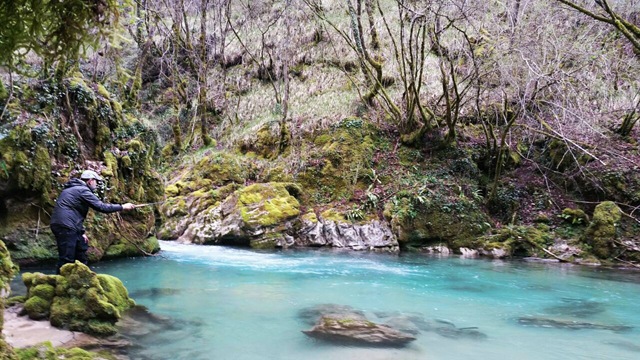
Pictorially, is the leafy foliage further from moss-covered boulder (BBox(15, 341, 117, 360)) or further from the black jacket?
the black jacket

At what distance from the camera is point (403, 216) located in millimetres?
13500

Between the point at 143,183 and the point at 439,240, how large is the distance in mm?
8615

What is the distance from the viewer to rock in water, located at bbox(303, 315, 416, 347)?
487 centimetres

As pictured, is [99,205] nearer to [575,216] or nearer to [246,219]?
[246,219]

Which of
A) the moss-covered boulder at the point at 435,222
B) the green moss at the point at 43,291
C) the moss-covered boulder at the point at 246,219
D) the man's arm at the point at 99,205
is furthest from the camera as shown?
the moss-covered boulder at the point at 435,222

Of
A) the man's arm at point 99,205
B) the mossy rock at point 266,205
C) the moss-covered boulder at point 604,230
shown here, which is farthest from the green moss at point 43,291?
the moss-covered boulder at point 604,230

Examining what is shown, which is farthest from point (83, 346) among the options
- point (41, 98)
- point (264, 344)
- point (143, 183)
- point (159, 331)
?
point (143, 183)

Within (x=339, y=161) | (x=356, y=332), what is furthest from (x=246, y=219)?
(x=356, y=332)

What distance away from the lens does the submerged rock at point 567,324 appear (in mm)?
5902

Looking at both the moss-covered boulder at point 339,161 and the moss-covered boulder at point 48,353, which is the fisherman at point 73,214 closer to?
the moss-covered boulder at point 48,353

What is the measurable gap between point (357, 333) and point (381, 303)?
2.02 m

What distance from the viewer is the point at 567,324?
6035 mm

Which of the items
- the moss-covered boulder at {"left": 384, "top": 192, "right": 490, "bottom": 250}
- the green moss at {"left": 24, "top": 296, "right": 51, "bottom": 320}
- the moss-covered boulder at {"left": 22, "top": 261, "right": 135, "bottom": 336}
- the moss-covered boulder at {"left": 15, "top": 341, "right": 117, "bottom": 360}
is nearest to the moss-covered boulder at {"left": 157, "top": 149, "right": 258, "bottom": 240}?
the moss-covered boulder at {"left": 384, "top": 192, "right": 490, "bottom": 250}

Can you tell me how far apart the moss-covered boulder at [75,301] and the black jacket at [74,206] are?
1.09 m
